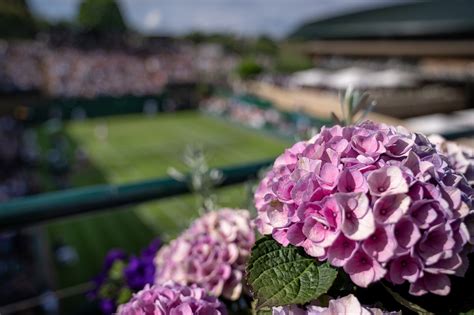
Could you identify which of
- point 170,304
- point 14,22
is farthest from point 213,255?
point 14,22

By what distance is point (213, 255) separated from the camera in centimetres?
126

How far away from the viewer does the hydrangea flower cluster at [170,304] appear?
0.95 m

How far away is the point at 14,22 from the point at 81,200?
142 feet

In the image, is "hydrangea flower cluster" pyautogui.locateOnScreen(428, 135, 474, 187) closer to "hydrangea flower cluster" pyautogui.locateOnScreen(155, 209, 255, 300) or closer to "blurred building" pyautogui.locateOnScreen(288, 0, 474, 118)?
"hydrangea flower cluster" pyautogui.locateOnScreen(155, 209, 255, 300)

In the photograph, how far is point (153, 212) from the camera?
1664cm

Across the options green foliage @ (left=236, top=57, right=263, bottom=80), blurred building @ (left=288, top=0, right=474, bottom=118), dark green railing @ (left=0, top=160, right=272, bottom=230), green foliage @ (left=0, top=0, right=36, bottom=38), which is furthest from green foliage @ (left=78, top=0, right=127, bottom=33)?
dark green railing @ (left=0, top=160, right=272, bottom=230)

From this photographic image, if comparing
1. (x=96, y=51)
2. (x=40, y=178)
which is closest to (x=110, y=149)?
(x=40, y=178)

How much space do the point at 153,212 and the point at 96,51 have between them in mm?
32953

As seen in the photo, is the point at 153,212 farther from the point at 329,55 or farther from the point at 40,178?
the point at 329,55

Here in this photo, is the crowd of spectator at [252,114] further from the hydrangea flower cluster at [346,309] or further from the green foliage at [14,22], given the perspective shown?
the hydrangea flower cluster at [346,309]

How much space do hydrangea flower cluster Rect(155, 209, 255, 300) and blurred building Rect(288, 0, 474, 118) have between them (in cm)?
994

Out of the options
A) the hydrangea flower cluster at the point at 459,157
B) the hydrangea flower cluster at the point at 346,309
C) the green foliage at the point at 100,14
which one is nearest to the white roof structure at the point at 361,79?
the hydrangea flower cluster at the point at 459,157

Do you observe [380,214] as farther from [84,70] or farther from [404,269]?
[84,70]

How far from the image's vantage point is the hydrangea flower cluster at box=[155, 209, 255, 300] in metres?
1.22
